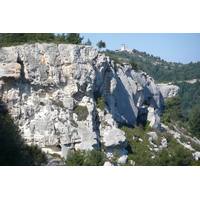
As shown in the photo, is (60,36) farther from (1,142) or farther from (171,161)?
(1,142)

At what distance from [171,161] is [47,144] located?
315 inches

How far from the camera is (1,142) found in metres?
10.0

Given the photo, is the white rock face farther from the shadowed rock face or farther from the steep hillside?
the shadowed rock face

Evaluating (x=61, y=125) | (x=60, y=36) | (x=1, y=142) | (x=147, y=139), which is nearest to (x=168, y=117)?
(x=147, y=139)

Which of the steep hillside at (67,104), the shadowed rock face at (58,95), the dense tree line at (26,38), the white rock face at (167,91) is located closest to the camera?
the steep hillside at (67,104)

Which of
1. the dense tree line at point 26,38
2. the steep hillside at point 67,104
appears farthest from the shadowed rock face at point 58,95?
the dense tree line at point 26,38

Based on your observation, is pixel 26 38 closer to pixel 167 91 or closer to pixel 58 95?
pixel 58 95

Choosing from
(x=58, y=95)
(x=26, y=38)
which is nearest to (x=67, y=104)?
(x=58, y=95)

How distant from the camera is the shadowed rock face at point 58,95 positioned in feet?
61.3

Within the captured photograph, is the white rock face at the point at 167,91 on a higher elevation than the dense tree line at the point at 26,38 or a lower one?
lower

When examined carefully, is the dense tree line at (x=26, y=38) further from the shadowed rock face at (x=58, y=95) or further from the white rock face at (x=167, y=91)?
the white rock face at (x=167, y=91)

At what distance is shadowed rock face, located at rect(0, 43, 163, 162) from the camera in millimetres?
18672

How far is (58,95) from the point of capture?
806 inches

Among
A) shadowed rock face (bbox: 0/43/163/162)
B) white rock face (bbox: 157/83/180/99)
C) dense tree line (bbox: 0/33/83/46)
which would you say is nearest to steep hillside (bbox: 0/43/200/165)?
shadowed rock face (bbox: 0/43/163/162)
